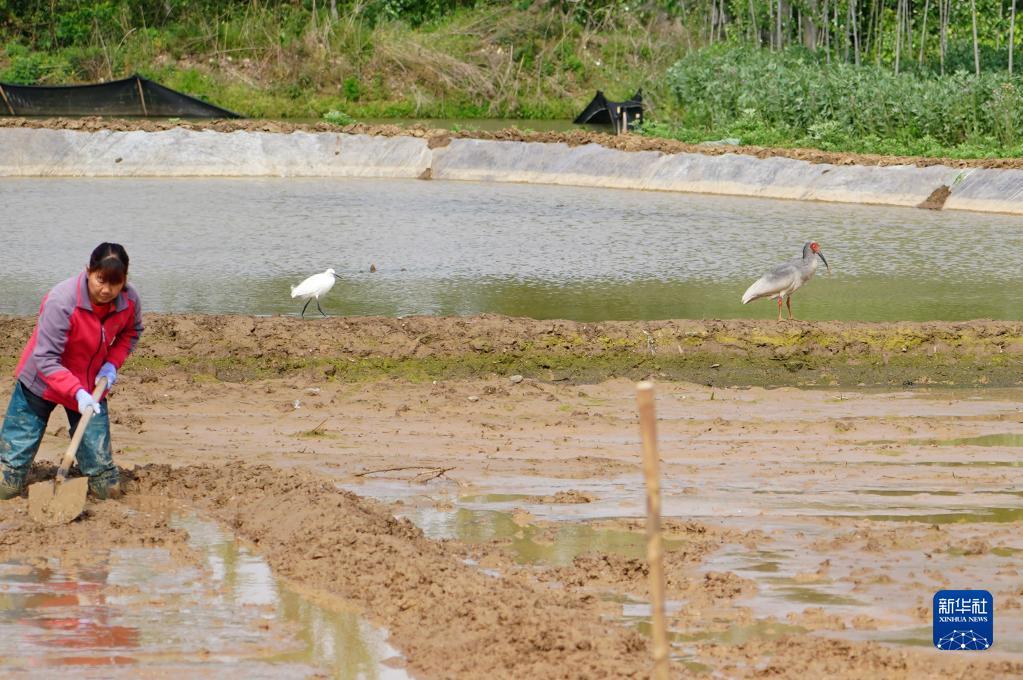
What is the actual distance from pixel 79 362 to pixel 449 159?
19.1m

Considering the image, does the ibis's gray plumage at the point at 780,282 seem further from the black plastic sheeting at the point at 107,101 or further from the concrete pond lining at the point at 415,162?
the black plastic sheeting at the point at 107,101

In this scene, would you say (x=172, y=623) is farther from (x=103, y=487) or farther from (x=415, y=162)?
(x=415, y=162)

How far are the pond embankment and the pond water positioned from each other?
0.85 metres

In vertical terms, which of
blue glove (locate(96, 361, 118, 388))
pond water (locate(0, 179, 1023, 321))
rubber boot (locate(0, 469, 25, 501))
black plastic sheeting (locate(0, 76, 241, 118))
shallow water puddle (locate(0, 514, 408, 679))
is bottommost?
pond water (locate(0, 179, 1023, 321))

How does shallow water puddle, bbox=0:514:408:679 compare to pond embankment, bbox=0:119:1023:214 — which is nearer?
shallow water puddle, bbox=0:514:408:679

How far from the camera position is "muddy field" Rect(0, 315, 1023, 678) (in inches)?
235

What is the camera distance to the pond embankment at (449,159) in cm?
2288

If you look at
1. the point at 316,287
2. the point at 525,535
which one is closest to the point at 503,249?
the point at 316,287

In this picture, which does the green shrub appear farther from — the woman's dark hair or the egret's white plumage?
the woman's dark hair

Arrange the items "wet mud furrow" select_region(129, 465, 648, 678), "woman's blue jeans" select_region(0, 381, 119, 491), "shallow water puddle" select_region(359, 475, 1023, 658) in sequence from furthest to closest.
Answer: "woman's blue jeans" select_region(0, 381, 119, 491) → "shallow water puddle" select_region(359, 475, 1023, 658) → "wet mud furrow" select_region(129, 465, 648, 678)

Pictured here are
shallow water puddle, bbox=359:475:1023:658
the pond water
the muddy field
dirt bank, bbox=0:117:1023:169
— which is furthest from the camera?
dirt bank, bbox=0:117:1023:169

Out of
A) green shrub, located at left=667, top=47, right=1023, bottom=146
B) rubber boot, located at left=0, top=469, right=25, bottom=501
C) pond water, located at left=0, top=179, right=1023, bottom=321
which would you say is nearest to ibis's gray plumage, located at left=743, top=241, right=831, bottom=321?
pond water, located at left=0, top=179, right=1023, bottom=321

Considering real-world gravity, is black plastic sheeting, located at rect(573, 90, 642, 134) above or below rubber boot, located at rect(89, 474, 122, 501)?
below

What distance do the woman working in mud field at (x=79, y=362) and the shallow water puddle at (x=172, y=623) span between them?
76cm
